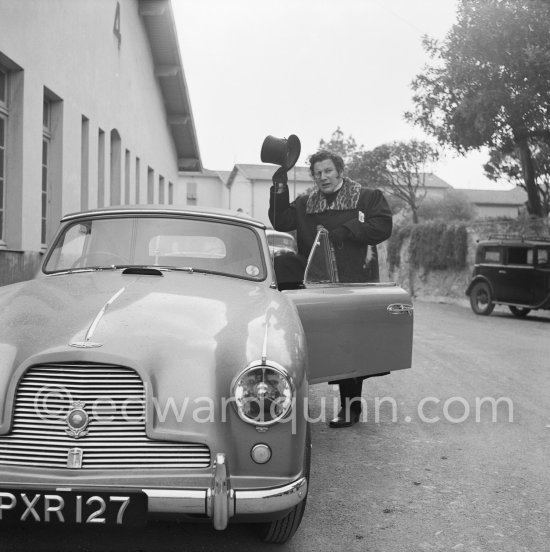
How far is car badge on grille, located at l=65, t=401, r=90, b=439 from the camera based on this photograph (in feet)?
9.77

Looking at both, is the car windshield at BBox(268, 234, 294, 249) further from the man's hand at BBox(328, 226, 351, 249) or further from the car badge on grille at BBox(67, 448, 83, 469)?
the car badge on grille at BBox(67, 448, 83, 469)

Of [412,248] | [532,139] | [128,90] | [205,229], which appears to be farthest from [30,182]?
[412,248]

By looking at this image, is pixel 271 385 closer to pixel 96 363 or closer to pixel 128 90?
pixel 96 363

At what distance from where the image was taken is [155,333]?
3250 millimetres

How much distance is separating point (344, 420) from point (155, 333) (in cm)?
288

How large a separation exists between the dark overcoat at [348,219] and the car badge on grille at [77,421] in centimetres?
299

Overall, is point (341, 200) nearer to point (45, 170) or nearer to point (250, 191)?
point (45, 170)

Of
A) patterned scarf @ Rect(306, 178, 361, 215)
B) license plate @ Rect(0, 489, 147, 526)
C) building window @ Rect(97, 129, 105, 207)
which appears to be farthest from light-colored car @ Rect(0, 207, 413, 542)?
building window @ Rect(97, 129, 105, 207)

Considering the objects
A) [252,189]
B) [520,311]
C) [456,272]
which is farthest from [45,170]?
[252,189]

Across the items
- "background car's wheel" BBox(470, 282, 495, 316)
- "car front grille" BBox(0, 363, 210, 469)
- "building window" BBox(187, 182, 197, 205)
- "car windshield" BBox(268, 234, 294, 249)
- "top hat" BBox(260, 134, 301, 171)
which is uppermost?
"building window" BBox(187, 182, 197, 205)


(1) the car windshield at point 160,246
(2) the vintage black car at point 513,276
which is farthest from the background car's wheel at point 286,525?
(2) the vintage black car at point 513,276

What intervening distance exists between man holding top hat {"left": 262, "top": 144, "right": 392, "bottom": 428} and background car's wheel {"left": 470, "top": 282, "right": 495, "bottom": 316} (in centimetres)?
1380

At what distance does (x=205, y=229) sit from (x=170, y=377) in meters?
1.70

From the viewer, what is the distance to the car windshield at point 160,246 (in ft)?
14.6
